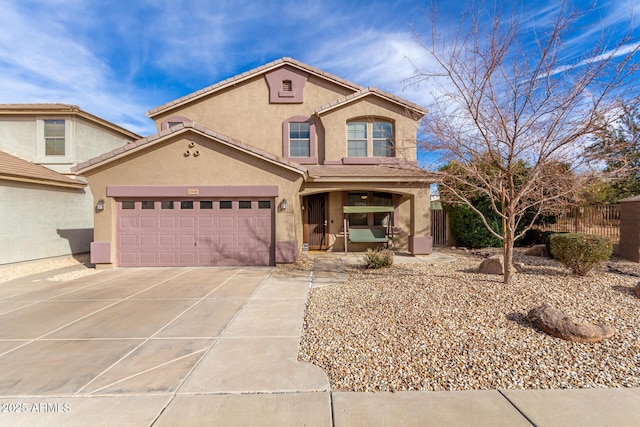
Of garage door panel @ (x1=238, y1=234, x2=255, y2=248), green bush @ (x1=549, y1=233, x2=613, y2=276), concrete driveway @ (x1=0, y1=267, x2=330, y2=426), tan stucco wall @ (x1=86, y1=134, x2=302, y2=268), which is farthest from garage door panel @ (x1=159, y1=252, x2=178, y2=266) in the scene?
green bush @ (x1=549, y1=233, x2=613, y2=276)

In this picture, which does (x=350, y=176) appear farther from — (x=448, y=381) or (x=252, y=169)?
(x=448, y=381)

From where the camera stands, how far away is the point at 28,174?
11.0m

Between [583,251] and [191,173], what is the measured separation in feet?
39.2

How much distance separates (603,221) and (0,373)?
57.2 ft

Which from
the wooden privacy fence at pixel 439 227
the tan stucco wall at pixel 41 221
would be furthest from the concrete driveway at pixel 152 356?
the wooden privacy fence at pixel 439 227

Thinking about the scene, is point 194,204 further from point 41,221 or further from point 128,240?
point 41,221

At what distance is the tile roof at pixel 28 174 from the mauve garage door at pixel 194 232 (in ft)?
13.6

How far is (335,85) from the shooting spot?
1434cm

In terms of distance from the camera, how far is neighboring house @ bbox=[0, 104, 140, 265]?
1076 cm

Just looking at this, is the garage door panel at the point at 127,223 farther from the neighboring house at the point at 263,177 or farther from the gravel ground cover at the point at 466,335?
the gravel ground cover at the point at 466,335

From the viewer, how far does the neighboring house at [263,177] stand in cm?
1012

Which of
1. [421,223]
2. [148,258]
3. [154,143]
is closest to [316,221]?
[421,223]

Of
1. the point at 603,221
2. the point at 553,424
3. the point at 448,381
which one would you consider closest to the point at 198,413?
the point at 448,381

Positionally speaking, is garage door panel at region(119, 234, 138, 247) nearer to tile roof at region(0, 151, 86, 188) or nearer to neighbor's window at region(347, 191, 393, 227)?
tile roof at region(0, 151, 86, 188)
